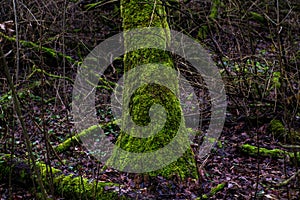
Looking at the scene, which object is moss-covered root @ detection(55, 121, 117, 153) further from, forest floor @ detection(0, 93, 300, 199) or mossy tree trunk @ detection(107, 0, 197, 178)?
mossy tree trunk @ detection(107, 0, 197, 178)

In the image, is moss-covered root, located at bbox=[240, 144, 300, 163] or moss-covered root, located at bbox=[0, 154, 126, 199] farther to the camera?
moss-covered root, located at bbox=[240, 144, 300, 163]

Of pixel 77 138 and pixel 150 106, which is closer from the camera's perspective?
pixel 150 106

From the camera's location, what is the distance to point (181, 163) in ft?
13.6

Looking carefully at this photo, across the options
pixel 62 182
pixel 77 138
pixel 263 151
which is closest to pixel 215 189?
pixel 263 151

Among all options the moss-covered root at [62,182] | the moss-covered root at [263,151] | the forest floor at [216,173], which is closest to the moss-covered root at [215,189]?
the forest floor at [216,173]

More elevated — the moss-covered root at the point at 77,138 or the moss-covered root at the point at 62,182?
the moss-covered root at the point at 77,138

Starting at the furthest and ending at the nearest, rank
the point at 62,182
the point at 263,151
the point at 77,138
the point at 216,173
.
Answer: the point at 77,138
the point at 263,151
the point at 216,173
the point at 62,182

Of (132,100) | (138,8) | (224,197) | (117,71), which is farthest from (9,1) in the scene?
(224,197)

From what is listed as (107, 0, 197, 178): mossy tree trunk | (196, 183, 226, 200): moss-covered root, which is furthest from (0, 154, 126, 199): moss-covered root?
(196, 183, 226, 200): moss-covered root

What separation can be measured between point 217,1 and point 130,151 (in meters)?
6.60

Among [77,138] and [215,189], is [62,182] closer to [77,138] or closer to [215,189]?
[215,189]

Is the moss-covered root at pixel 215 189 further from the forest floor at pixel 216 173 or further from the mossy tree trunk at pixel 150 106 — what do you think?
the mossy tree trunk at pixel 150 106

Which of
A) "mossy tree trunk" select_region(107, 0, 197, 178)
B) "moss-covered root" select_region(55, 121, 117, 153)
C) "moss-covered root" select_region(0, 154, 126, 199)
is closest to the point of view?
"moss-covered root" select_region(0, 154, 126, 199)

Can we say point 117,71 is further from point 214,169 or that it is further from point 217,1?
point 214,169
